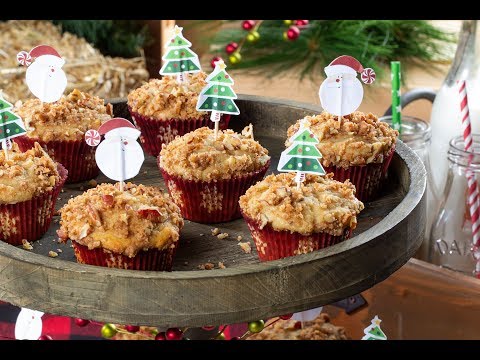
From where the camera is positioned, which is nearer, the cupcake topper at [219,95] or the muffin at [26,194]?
the muffin at [26,194]

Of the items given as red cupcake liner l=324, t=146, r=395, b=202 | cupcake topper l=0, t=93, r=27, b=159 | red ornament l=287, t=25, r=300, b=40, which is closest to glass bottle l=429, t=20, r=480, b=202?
red cupcake liner l=324, t=146, r=395, b=202

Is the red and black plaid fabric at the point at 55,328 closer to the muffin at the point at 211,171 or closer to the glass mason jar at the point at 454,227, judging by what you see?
the muffin at the point at 211,171

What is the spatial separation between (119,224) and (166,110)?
67cm

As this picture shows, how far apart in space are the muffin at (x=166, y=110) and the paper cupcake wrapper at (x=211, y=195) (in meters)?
0.29

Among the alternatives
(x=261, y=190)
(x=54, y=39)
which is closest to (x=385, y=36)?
(x=54, y=39)

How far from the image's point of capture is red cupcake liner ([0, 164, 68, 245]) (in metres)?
1.85

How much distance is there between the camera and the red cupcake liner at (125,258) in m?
1.71

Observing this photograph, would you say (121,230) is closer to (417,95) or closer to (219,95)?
(219,95)

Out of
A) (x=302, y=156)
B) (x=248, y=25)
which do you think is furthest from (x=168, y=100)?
(x=248, y=25)

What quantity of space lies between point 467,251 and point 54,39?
2.18m

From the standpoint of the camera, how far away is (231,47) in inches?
152

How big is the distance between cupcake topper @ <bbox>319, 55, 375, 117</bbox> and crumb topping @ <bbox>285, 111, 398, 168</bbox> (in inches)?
3.0

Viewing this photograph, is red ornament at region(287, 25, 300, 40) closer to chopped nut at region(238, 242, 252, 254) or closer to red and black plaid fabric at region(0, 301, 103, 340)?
red and black plaid fabric at region(0, 301, 103, 340)

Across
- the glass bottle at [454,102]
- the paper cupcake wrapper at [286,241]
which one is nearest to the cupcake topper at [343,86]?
the paper cupcake wrapper at [286,241]
